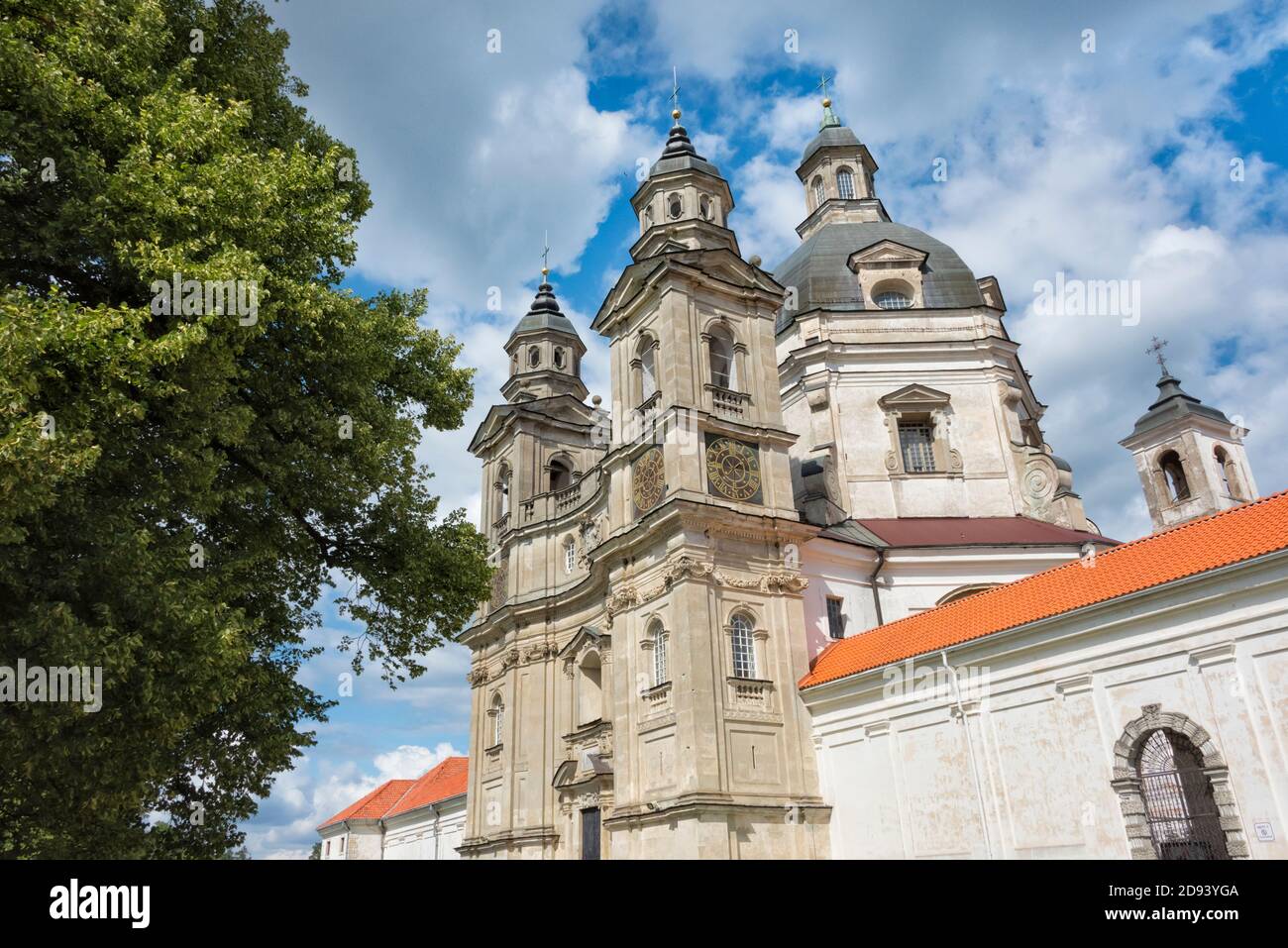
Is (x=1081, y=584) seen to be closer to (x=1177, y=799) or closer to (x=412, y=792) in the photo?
(x=1177, y=799)

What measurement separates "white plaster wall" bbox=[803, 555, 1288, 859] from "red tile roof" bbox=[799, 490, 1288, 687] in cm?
35

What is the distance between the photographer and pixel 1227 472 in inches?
1344

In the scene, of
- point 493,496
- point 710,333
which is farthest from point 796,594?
point 493,496

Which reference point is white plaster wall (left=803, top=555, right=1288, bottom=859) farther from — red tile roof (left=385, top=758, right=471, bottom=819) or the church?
red tile roof (left=385, top=758, right=471, bottom=819)

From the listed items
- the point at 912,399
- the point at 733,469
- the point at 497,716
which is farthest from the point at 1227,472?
the point at 497,716

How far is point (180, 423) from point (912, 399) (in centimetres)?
2501

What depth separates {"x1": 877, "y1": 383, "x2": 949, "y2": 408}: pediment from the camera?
98.2 feet

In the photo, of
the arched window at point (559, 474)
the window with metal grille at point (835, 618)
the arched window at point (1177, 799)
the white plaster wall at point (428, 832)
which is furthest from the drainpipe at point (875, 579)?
the white plaster wall at point (428, 832)

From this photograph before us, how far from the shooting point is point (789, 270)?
35438mm

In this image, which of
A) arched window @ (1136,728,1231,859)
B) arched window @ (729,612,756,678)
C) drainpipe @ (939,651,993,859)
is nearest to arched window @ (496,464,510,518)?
arched window @ (729,612,756,678)

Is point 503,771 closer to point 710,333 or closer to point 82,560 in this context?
point 710,333

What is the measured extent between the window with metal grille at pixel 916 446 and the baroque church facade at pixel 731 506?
0.08m
